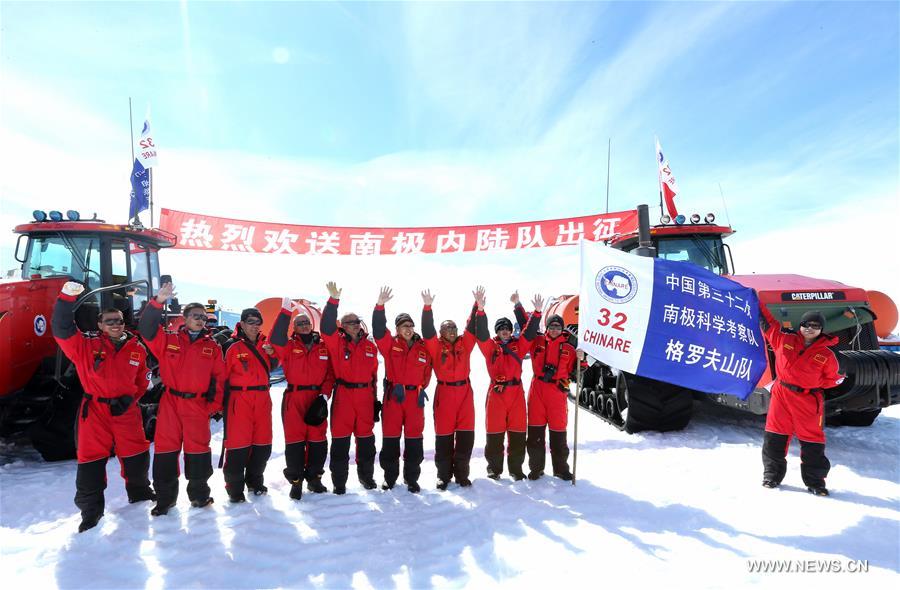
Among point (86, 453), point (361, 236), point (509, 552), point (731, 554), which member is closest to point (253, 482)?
point (86, 453)

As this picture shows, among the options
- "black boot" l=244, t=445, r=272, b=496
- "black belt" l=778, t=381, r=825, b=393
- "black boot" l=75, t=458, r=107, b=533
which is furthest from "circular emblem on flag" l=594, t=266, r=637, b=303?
"black boot" l=75, t=458, r=107, b=533

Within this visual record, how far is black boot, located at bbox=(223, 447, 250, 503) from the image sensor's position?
3748mm

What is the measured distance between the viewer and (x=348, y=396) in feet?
13.4

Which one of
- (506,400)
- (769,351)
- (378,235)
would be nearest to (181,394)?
(506,400)

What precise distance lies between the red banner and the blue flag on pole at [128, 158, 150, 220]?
2463 mm

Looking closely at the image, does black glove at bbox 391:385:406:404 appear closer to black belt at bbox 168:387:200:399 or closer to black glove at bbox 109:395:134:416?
black belt at bbox 168:387:200:399

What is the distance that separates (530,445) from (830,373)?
9.17ft

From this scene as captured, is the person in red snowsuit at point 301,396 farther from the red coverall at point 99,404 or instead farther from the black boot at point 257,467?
the red coverall at point 99,404

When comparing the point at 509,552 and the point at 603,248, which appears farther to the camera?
the point at 603,248

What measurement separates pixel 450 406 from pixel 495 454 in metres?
0.74

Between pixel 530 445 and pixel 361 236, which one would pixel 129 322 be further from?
pixel 361 236

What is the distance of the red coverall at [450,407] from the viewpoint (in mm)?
4234

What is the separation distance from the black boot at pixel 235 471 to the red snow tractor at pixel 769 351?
4474 mm

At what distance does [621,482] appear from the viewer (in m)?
4.35
